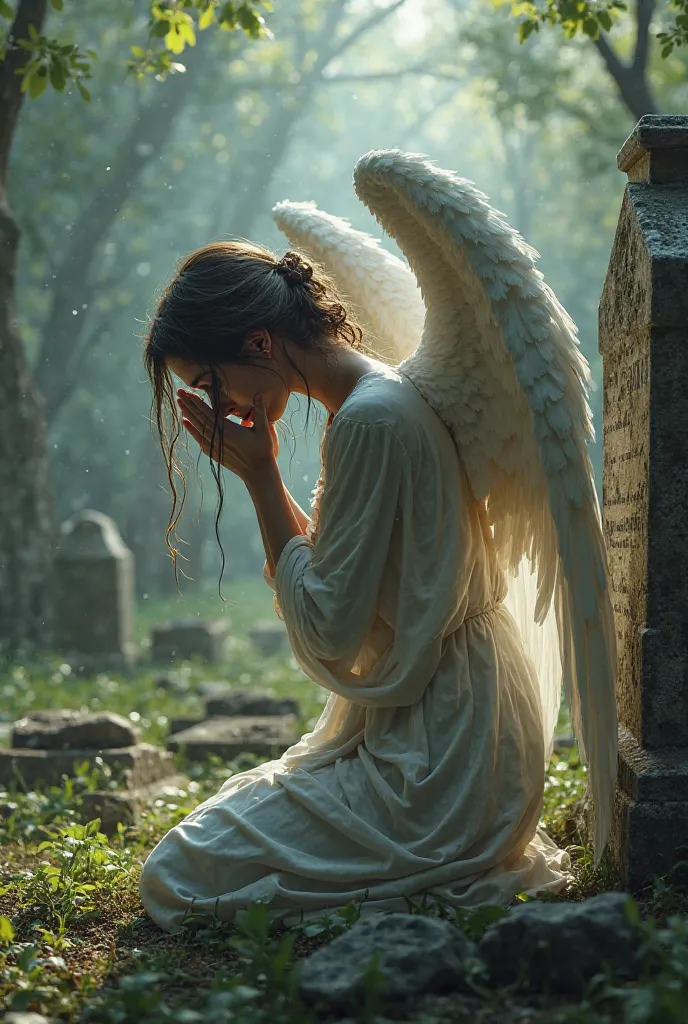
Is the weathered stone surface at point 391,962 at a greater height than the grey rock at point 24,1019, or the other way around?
the weathered stone surface at point 391,962

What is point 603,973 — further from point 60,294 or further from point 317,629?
point 60,294

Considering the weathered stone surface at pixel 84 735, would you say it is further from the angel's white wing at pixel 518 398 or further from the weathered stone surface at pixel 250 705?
the angel's white wing at pixel 518 398

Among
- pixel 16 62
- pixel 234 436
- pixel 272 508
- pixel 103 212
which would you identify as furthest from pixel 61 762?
pixel 103 212

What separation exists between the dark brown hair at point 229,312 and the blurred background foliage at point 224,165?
10.9 metres

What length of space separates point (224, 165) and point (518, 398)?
86.9 ft

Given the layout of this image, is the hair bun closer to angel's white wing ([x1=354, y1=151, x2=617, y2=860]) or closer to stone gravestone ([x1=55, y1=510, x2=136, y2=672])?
angel's white wing ([x1=354, y1=151, x2=617, y2=860])

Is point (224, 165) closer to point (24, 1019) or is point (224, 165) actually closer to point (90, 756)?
point (90, 756)

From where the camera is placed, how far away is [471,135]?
37312 millimetres

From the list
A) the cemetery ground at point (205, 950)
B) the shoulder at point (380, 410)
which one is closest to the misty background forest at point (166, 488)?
the cemetery ground at point (205, 950)

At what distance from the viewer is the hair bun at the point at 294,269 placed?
313 centimetres

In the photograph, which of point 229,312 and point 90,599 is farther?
point 90,599

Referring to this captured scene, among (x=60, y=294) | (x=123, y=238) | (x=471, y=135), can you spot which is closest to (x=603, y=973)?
(x=60, y=294)

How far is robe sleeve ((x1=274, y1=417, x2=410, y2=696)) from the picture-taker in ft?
9.38

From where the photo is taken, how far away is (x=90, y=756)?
520cm
